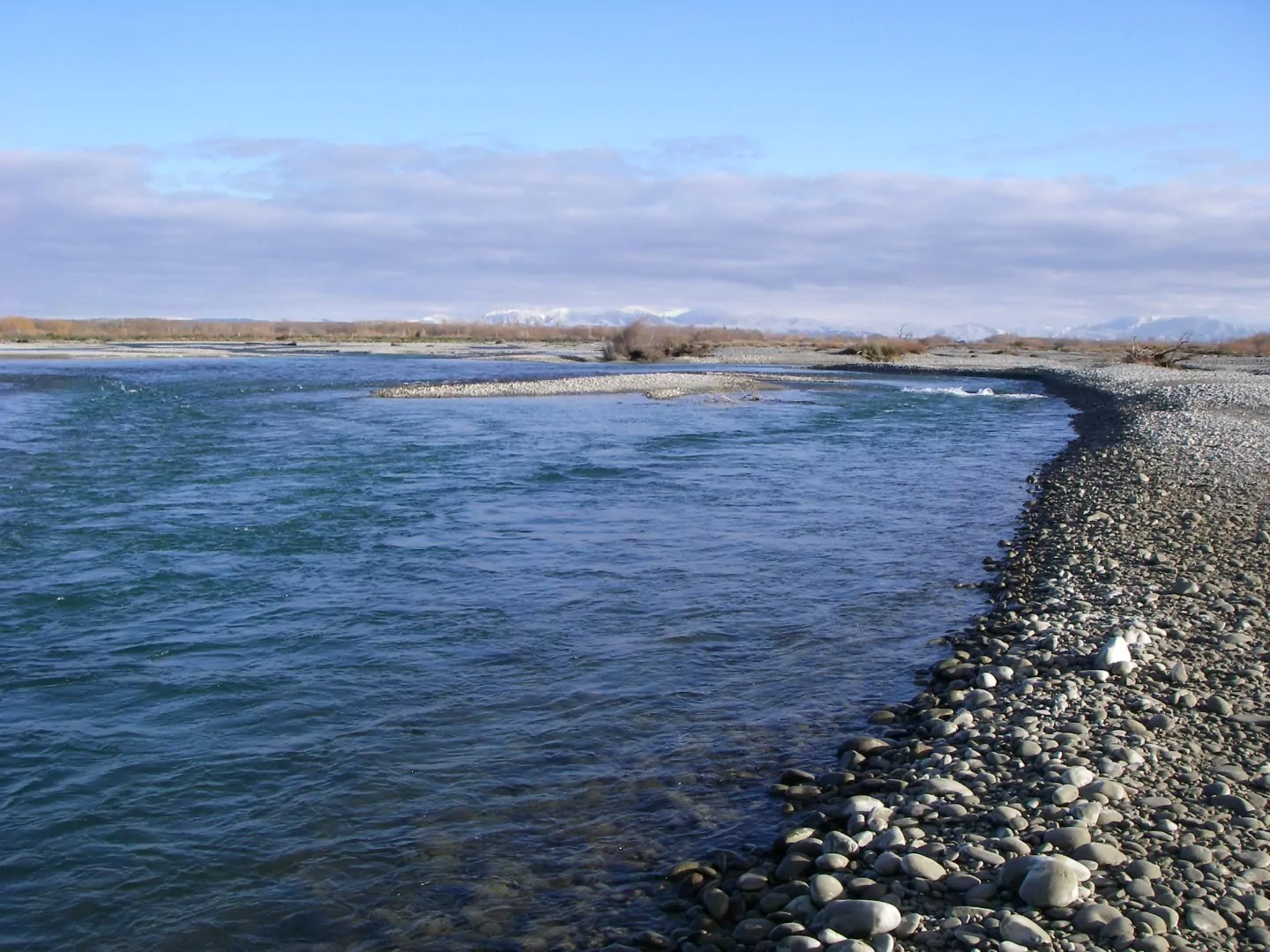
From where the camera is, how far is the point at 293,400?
37938 mm

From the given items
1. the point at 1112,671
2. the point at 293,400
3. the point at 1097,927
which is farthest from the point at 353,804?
the point at 293,400

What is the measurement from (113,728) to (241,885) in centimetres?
266

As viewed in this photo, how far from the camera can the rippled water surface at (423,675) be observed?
17.8 ft

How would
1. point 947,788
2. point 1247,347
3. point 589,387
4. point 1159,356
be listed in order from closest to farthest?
point 947,788 → point 589,387 → point 1159,356 → point 1247,347

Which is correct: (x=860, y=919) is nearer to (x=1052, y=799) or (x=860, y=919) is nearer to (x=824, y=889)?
(x=824, y=889)

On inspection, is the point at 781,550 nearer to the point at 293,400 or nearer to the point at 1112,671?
the point at 1112,671

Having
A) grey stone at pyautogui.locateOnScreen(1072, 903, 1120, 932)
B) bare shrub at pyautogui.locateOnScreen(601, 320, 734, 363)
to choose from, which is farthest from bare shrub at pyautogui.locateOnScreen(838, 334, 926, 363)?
grey stone at pyautogui.locateOnScreen(1072, 903, 1120, 932)

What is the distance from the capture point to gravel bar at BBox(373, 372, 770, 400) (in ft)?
136

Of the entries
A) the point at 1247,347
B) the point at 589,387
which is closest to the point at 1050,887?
the point at 589,387

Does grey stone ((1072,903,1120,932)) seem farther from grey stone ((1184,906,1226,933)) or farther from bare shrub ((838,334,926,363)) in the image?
bare shrub ((838,334,926,363))

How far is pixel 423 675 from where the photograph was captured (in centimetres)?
852

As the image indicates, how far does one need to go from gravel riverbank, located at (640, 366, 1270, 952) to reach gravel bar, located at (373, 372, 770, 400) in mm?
31106

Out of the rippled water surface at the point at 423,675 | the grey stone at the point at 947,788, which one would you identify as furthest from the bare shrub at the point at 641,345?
the grey stone at the point at 947,788

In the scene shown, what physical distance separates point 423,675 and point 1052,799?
502 centimetres
